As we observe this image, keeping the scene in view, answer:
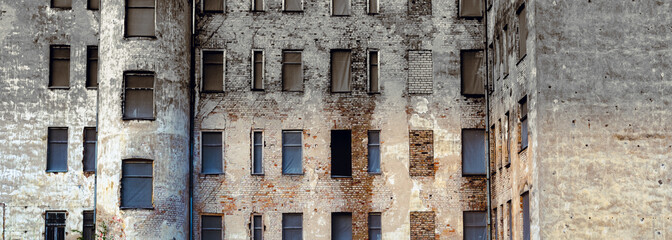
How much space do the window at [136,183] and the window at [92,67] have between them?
3781 mm

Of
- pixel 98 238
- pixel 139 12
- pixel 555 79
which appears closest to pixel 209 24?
pixel 139 12

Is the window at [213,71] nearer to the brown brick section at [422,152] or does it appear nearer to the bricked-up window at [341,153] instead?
the bricked-up window at [341,153]

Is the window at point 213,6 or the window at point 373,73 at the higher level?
the window at point 213,6

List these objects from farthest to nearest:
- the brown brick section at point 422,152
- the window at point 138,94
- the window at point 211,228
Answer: the brown brick section at point 422,152 < the window at point 211,228 < the window at point 138,94

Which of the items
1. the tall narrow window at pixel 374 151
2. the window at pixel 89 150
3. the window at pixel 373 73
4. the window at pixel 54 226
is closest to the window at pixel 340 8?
the window at pixel 373 73

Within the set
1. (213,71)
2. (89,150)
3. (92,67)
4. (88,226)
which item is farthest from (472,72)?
(88,226)

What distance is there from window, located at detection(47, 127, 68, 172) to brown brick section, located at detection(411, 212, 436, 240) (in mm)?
11239

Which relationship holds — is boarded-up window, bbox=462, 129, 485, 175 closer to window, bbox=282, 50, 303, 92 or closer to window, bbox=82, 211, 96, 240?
window, bbox=282, 50, 303, 92

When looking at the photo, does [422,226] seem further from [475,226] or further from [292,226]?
[292,226]

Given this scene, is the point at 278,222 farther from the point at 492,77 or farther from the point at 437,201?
the point at 492,77

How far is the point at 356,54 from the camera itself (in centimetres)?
3800

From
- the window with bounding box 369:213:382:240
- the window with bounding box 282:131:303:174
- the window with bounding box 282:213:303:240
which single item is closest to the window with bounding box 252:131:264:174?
the window with bounding box 282:131:303:174

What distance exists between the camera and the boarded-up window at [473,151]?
1476 inches

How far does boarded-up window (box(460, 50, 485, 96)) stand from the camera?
38.0 meters
